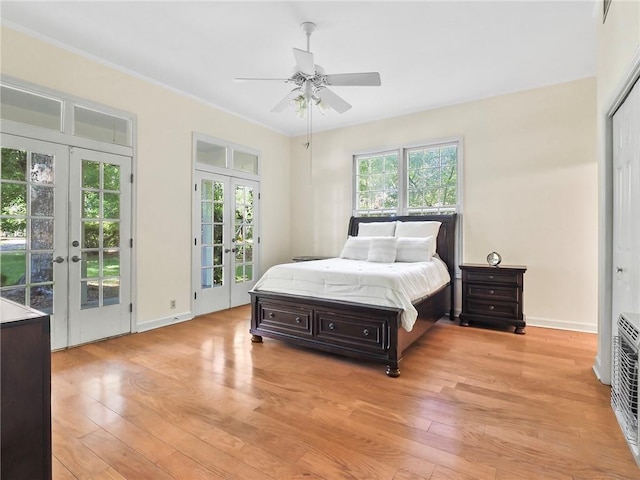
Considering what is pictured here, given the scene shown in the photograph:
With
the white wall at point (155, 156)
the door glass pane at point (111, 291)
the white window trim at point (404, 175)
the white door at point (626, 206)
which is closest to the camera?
the white door at point (626, 206)

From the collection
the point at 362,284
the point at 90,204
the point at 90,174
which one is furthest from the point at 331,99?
the point at 90,204

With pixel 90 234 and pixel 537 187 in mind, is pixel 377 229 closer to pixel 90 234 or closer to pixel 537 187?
pixel 537 187

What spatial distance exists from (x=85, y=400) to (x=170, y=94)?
11.8 ft

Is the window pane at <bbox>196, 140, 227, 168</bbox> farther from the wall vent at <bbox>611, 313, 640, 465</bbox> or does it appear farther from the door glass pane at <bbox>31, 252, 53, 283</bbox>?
the wall vent at <bbox>611, 313, 640, 465</bbox>

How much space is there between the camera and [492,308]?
4.09 m

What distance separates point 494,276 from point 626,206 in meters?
1.97

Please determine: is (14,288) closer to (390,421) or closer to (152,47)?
(152,47)

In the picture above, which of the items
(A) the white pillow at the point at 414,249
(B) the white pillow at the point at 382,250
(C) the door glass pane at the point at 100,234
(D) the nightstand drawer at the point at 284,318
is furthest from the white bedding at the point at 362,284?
(C) the door glass pane at the point at 100,234

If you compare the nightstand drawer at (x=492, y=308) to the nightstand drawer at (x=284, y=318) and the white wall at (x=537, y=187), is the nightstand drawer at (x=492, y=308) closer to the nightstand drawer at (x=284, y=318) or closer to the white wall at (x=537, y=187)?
the white wall at (x=537, y=187)

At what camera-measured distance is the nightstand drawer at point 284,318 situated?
3.25m

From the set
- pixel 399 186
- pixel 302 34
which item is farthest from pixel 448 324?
pixel 302 34

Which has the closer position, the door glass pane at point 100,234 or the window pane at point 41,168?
the window pane at point 41,168

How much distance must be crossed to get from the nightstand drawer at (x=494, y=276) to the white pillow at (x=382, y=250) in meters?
0.99

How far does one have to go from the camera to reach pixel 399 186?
16.9 ft
